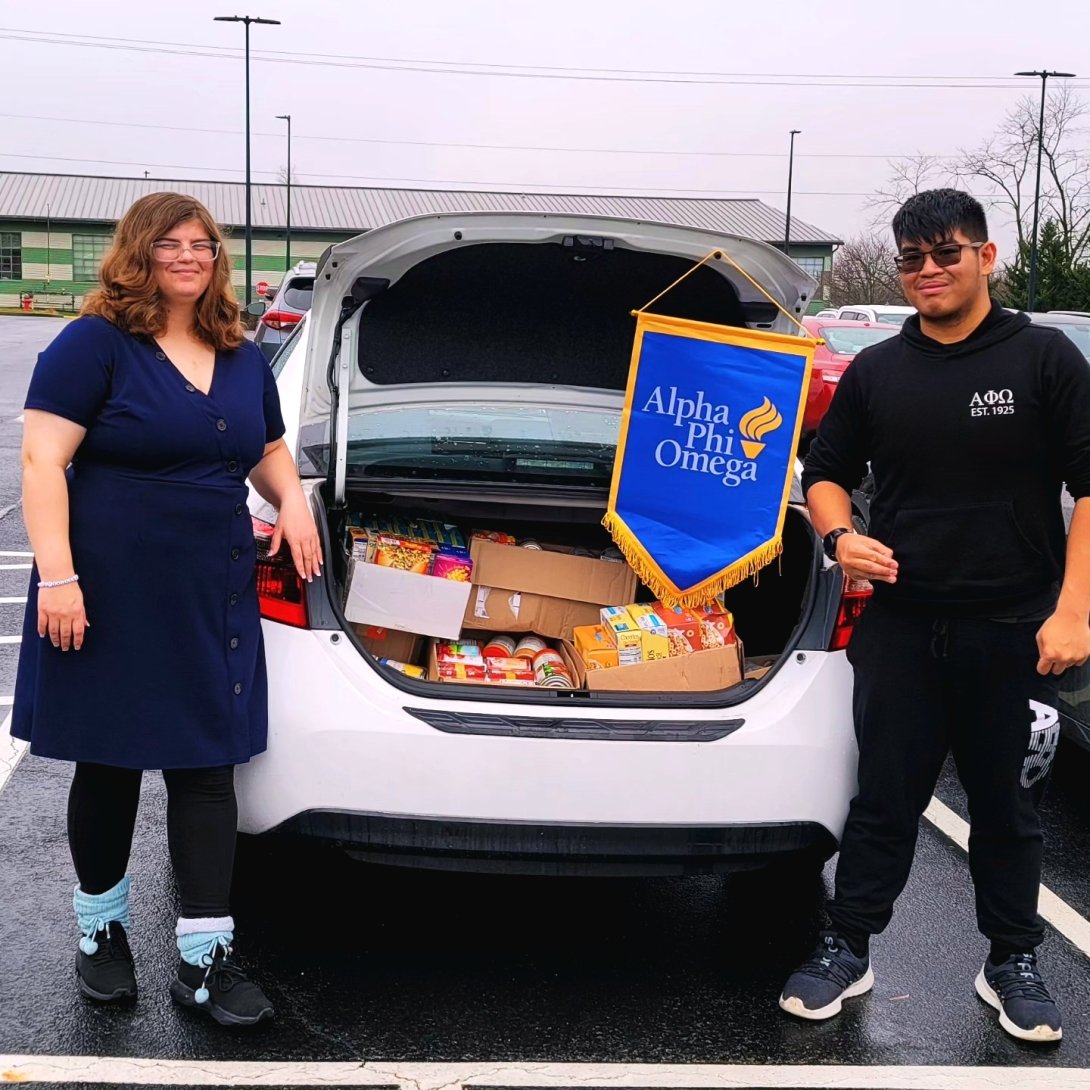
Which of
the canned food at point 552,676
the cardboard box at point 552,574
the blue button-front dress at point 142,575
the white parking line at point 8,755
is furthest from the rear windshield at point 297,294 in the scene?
the blue button-front dress at point 142,575

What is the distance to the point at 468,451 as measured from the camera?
3770mm

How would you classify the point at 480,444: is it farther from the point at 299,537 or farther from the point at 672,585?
the point at 299,537

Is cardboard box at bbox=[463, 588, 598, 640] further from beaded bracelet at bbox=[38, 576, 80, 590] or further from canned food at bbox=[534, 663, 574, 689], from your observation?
beaded bracelet at bbox=[38, 576, 80, 590]

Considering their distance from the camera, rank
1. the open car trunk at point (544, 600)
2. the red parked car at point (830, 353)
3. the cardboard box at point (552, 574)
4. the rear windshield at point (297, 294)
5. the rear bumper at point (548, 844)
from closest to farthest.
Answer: the rear bumper at point (548, 844) → the open car trunk at point (544, 600) → the cardboard box at point (552, 574) → the rear windshield at point (297, 294) → the red parked car at point (830, 353)

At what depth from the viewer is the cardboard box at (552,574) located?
383cm

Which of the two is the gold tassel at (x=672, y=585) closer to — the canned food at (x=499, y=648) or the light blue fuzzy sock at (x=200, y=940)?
the canned food at (x=499, y=648)

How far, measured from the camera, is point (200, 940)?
2951mm

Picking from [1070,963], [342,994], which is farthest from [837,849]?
[342,994]

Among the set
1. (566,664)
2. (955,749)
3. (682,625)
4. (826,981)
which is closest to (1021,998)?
(826,981)

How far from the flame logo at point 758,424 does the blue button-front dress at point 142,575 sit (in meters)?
1.33

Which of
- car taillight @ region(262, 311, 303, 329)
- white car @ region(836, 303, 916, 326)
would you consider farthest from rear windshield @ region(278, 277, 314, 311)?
white car @ region(836, 303, 916, 326)

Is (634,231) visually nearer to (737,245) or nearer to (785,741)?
(737,245)

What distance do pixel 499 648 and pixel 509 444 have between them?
1.89 feet

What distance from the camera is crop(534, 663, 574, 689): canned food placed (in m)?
3.57
